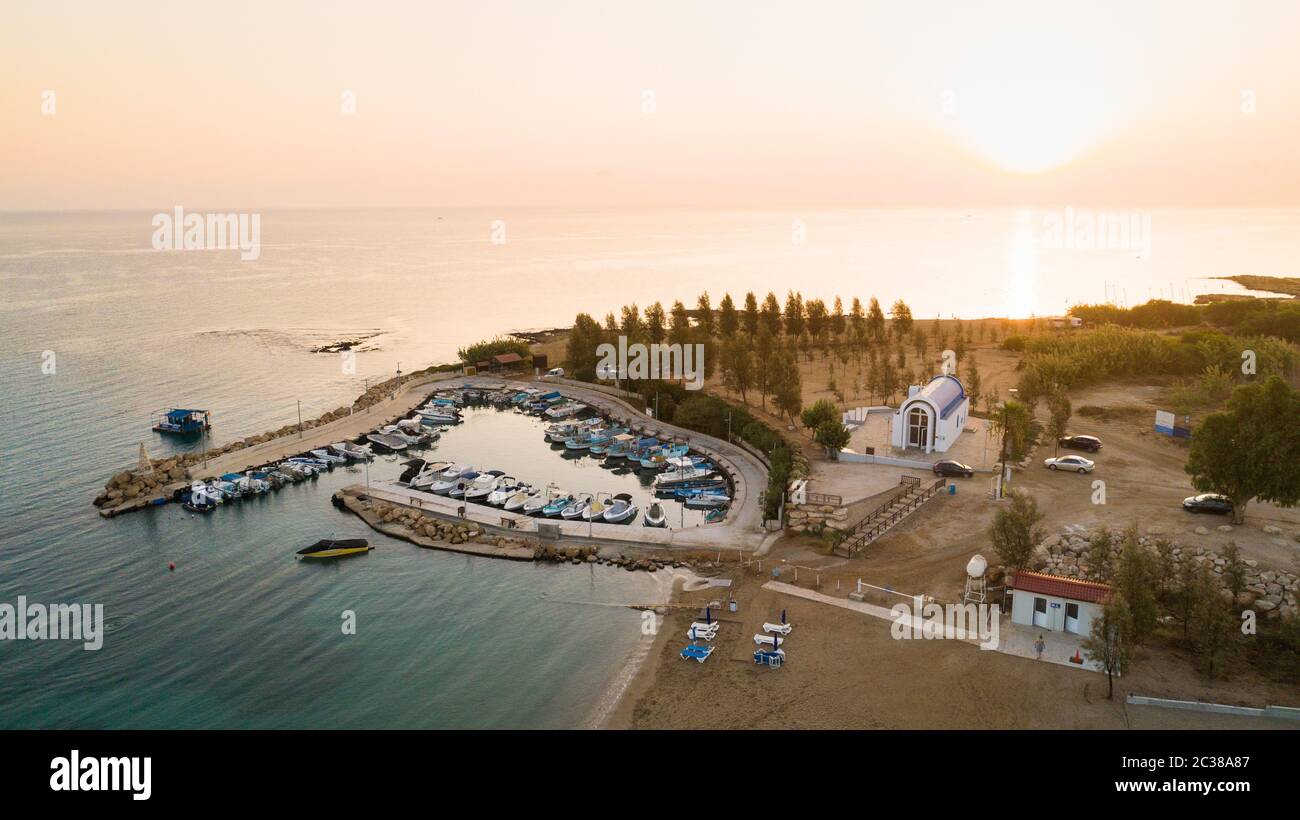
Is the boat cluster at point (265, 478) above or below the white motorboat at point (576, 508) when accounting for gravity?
above

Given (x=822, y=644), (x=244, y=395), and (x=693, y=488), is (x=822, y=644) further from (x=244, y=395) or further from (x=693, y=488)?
(x=244, y=395)

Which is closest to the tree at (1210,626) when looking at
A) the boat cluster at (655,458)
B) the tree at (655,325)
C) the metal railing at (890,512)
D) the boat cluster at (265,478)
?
the metal railing at (890,512)

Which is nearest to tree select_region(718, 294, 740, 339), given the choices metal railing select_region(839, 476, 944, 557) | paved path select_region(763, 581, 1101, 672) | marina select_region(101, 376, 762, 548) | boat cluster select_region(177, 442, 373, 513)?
marina select_region(101, 376, 762, 548)

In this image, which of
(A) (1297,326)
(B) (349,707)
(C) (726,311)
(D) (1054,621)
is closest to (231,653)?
(B) (349,707)

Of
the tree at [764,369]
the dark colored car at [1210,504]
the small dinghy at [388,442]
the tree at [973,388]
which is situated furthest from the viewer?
the tree at [764,369]

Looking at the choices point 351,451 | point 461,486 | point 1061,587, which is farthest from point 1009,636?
point 351,451

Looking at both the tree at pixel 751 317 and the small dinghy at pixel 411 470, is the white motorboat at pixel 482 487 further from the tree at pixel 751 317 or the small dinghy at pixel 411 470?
the tree at pixel 751 317

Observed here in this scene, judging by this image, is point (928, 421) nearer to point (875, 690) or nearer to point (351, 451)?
point (875, 690)
